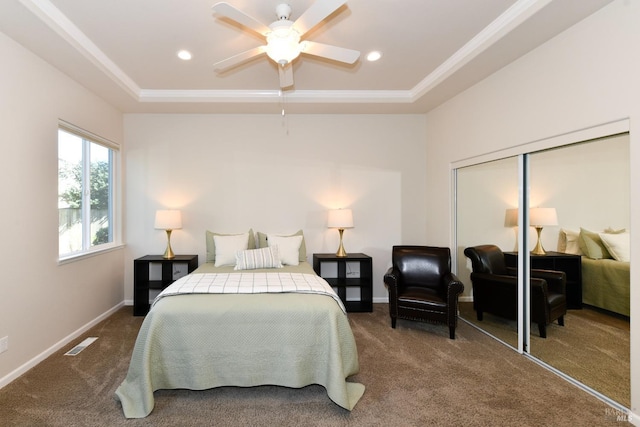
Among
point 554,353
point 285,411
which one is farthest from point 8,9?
point 554,353

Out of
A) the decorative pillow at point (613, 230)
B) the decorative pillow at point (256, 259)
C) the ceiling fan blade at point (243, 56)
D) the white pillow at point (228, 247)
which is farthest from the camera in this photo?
the white pillow at point (228, 247)

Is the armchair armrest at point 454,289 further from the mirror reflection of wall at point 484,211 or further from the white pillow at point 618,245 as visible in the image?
the white pillow at point 618,245

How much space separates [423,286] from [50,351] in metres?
3.89

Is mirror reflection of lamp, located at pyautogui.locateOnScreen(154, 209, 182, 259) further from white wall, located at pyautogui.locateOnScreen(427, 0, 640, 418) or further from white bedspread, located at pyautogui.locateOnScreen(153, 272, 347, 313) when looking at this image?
white wall, located at pyautogui.locateOnScreen(427, 0, 640, 418)

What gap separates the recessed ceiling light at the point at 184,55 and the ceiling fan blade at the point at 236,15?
1190 millimetres

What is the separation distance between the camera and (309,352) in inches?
89.4

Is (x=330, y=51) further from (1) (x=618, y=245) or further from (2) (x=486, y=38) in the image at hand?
(1) (x=618, y=245)

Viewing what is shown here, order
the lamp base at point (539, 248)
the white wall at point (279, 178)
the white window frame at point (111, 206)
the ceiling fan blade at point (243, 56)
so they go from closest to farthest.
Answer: the ceiling fan blade at point (243, 56) < the lamp base at point (539, 248) < the white window frame at point (111, 206) < the white wall at point (279, 178)

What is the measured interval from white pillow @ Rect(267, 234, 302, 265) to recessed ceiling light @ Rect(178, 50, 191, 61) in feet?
7.26

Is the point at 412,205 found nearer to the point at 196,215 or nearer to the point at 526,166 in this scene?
the point at 526,166

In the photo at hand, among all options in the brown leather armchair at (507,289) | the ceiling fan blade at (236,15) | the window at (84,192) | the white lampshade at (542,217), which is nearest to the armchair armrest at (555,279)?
the brown leather armchair at (507,289)

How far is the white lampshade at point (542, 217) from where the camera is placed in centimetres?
265

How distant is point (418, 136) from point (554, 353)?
309 cm

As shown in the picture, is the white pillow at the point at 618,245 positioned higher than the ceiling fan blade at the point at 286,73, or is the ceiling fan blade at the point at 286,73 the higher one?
the ceiling fan blade at the point at 286,73
